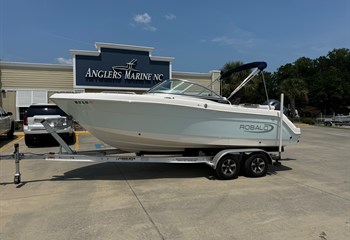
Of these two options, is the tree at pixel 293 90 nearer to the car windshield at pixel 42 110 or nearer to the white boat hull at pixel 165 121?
the car windshield at pixel 42 110

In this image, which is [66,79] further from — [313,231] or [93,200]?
[313,231]

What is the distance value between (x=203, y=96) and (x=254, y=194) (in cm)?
244

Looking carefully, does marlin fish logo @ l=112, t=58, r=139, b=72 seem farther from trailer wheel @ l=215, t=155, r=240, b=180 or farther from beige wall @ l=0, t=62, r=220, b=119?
trailer wheel @ l=215, t=155, r=240, b=180

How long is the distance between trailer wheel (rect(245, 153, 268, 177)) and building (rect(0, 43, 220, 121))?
12821 mm

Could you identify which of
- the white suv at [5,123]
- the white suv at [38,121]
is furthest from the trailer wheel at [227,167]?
the white suv at [5,123]

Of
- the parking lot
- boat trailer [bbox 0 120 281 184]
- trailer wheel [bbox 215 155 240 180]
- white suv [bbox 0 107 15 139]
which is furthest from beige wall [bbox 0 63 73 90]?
trailer wheel [bbox 215 155 240 180]

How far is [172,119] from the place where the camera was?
5.98 meters

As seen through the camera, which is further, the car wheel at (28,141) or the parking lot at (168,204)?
the car wheel at (28,141)

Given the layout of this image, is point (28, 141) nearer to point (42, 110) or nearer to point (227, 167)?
point (42, 110)

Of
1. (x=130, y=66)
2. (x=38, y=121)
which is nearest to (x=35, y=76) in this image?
(x=130, y=66)

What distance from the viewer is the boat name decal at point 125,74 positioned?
1950 cm

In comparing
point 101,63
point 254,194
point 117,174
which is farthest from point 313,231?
point 101,63

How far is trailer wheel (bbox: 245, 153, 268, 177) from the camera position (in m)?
A: 6.55

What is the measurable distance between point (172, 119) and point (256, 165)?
2.33 m
